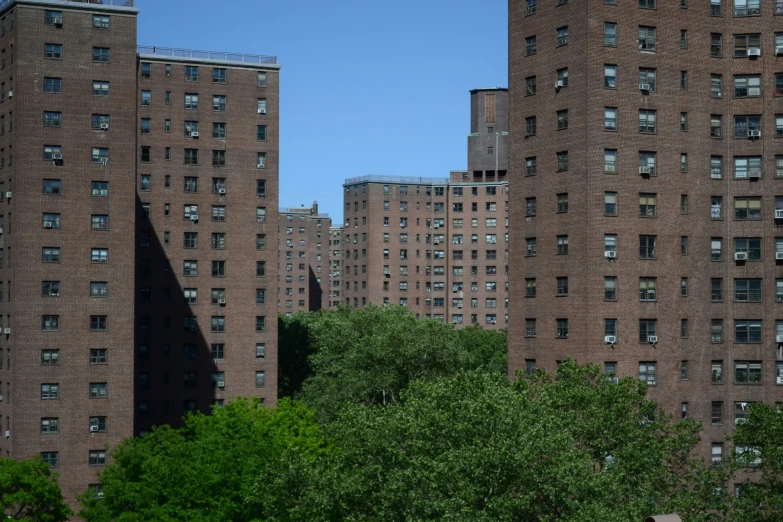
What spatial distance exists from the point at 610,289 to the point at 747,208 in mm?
15031

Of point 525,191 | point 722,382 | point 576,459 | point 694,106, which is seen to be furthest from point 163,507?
point 694,106

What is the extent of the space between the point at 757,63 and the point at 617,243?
A: 20.3 meters

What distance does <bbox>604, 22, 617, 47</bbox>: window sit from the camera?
83812 millimetres

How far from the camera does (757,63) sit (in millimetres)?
87750

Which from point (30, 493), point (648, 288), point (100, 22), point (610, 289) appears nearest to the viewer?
point (30, 493)

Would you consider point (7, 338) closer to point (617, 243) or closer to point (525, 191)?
point (525, 191)

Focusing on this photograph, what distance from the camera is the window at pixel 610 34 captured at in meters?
83.8

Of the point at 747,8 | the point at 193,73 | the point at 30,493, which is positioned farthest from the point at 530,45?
the point at 30,493

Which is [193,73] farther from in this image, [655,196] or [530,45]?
[655,196]

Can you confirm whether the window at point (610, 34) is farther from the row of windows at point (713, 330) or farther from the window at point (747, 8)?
the row of windows at point (713, 330)

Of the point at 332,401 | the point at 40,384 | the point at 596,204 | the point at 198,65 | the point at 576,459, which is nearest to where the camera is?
the point at 576,459

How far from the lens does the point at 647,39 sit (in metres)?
84.9

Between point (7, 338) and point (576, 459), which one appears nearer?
point (576, 459)

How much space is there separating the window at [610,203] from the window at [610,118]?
539cm
